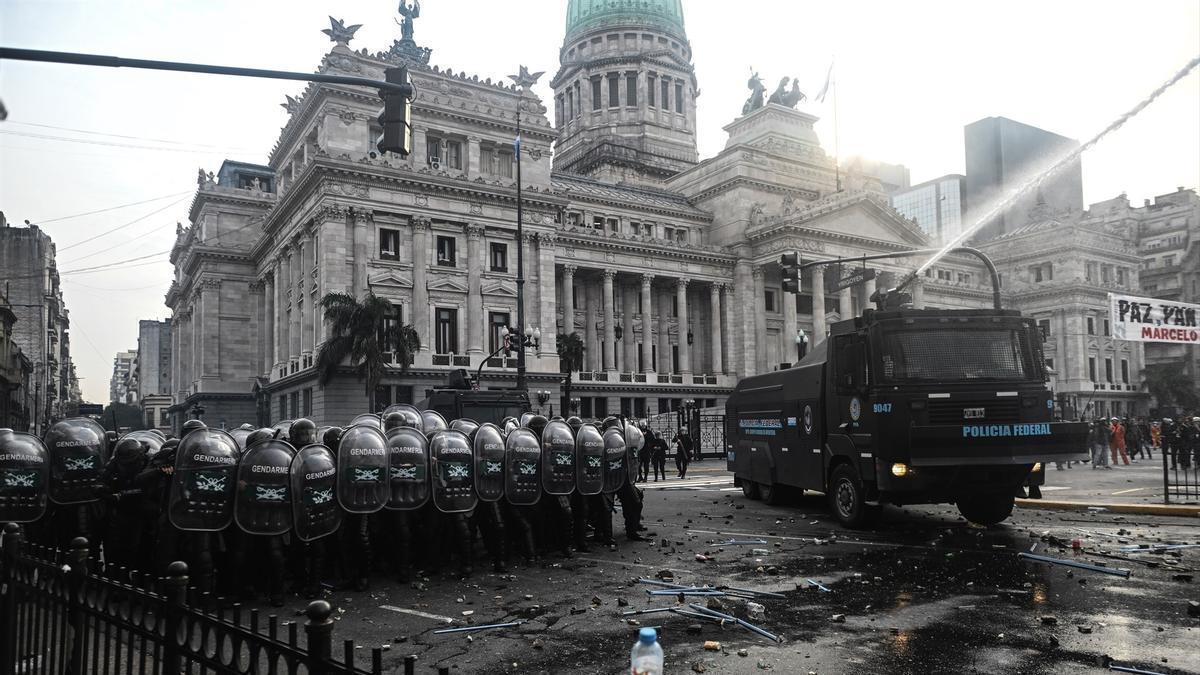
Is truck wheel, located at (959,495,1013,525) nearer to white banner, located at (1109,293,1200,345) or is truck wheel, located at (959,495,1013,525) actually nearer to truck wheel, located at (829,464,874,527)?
truck wheel, located at (829,464,874,527)

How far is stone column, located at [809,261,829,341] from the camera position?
62375 millimetres

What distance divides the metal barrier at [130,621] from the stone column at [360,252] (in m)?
39.9

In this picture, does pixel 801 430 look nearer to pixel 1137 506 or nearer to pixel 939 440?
pixel 939 440

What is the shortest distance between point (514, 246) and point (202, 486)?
4208 centimetres

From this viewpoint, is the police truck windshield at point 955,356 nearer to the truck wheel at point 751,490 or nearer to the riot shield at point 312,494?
the truck wheel at point 751,490

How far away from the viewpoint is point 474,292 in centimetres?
4856

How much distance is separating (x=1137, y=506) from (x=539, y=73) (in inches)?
1711

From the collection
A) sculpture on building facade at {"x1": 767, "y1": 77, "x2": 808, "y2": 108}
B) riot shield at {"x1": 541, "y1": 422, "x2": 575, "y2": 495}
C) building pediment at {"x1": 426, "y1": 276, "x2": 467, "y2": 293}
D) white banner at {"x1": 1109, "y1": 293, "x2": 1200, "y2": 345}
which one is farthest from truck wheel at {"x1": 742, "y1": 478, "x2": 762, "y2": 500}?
sculpture on building facade at {"x1": 767, "y1": 77, "x2": 808, "y2": 108}

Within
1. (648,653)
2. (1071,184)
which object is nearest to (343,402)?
(648,653)

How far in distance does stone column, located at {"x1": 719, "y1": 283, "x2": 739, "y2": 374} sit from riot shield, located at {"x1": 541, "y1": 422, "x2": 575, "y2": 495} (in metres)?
52.0

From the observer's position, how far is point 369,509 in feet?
32.1

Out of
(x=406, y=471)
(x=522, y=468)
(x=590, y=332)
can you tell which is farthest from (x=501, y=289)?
(x=406, y=471)

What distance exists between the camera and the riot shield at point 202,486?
8828 millimetres

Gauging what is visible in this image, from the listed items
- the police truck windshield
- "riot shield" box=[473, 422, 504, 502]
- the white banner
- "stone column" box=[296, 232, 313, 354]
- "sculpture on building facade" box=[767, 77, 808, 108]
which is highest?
"sculpture on building facade" box=[767, 77, 808, 108]
